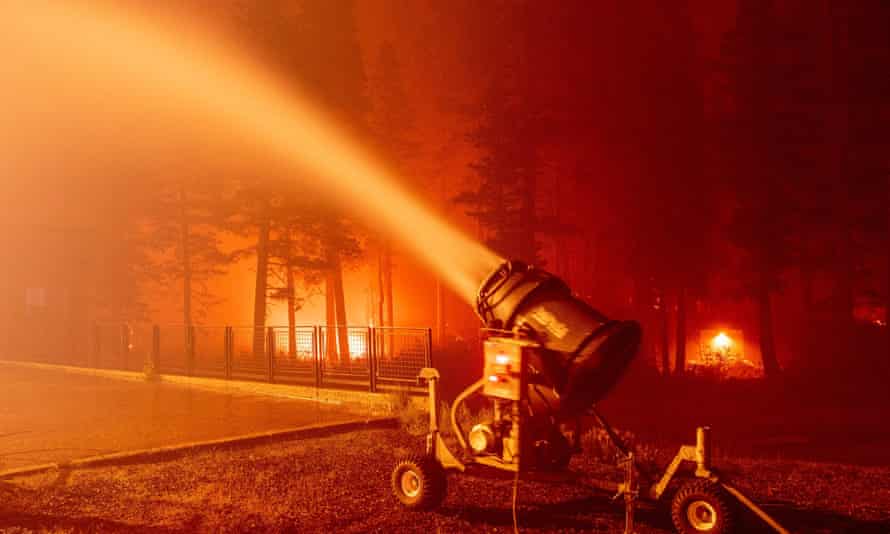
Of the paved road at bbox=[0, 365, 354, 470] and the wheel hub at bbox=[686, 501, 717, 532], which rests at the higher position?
the wheel hub at bbox=[686, 501, 717, 532]

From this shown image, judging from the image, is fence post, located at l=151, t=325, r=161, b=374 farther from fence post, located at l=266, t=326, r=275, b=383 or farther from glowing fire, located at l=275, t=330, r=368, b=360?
glowing fire, located at l=275, t=330, r=368, b=360

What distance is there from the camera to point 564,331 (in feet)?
21.5

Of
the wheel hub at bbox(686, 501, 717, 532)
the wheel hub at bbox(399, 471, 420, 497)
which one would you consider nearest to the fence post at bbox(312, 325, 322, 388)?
the wheel hub at bbox(399, 471, 420, 497)

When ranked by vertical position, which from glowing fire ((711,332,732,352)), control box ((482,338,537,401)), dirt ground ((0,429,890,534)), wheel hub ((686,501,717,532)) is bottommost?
glowing fire ((711,332,732,352))

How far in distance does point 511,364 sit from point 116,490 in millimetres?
Answer: 4858

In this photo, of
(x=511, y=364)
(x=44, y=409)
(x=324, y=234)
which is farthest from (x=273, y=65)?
(x=511, y=364)

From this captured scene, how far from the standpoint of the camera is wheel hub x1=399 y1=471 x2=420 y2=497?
7.34 metres

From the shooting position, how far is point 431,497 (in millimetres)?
7195

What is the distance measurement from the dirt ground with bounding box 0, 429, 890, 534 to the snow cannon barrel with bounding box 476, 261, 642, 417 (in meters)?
1.27

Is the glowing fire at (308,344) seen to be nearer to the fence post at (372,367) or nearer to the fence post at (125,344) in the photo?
the fence post at (372,367)

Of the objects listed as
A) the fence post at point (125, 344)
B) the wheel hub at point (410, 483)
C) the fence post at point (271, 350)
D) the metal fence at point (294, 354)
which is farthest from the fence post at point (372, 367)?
the fence post at point (125, 344)

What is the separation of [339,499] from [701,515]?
11.9 ft

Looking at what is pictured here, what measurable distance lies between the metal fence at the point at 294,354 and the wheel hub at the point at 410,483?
23.7 ft

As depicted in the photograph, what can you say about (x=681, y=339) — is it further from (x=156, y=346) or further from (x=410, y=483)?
(x=410, y=483)
